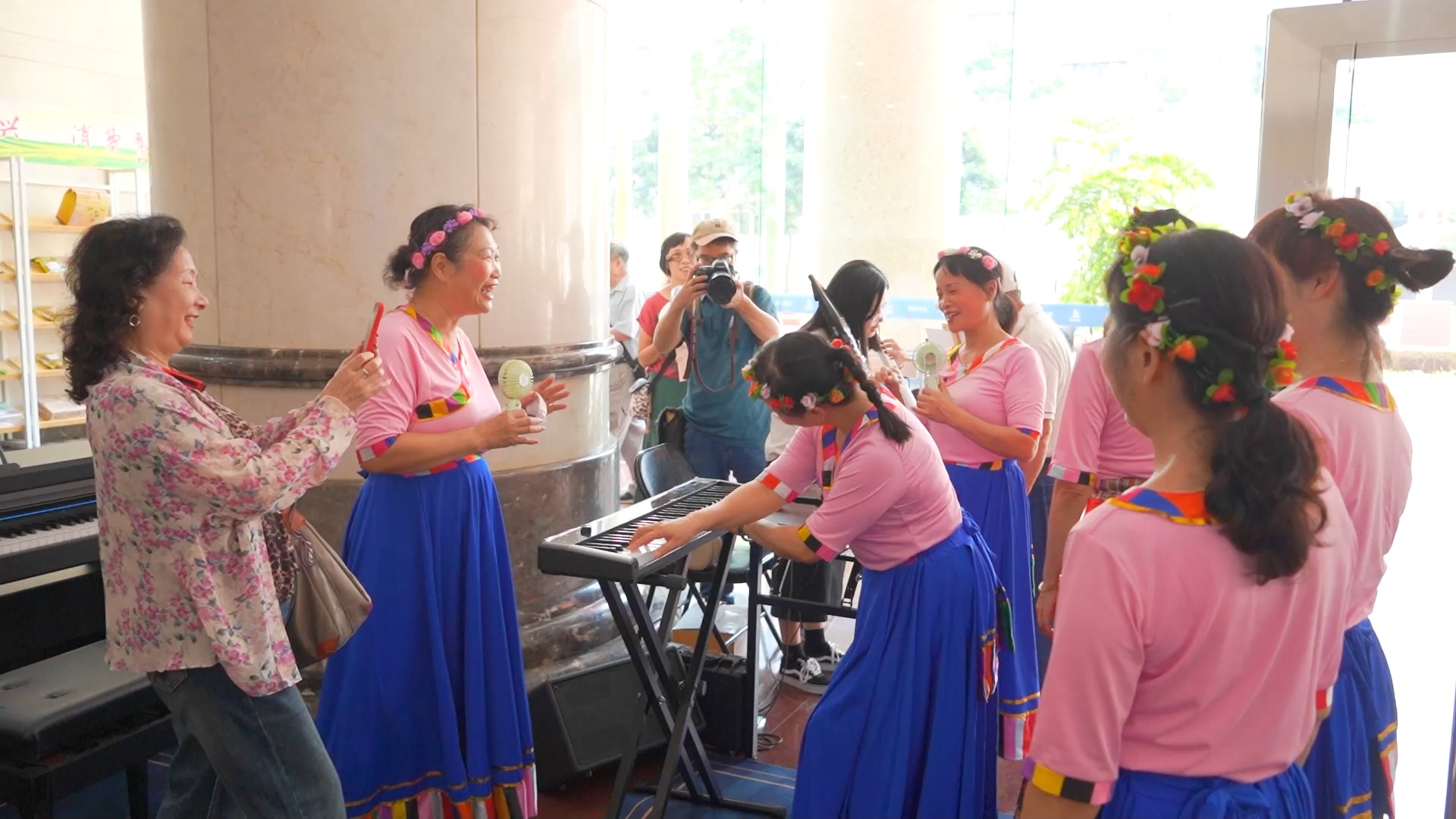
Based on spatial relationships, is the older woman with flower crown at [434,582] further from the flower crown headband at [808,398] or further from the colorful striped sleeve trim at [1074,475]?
the colorful striped sleeve trim at [1074,475]

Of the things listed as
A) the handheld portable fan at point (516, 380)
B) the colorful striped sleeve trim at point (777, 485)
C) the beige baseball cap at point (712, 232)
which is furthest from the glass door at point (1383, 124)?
the beige baseball cap at point (712, 232)

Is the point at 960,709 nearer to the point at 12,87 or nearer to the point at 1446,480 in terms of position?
the point at 1446,480

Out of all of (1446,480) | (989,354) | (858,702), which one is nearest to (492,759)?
(858,702)

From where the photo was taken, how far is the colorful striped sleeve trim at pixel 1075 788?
1.21 m

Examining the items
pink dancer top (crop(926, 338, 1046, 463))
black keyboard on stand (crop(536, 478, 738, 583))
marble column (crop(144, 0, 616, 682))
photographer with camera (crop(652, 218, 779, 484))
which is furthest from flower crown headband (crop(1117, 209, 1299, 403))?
photographer with camera (crop(652, 218, 779, 484))

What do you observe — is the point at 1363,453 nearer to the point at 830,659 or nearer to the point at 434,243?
the point at 434,243

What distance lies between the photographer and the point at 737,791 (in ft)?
10.4

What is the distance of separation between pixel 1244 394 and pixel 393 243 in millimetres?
2627

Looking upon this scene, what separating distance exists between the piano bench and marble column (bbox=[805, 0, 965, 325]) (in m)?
5.27

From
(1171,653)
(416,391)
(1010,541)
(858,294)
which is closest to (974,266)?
(858,294)

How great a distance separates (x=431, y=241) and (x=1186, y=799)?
2070 millimetres

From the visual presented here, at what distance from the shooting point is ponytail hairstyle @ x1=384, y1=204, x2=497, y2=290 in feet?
8.57

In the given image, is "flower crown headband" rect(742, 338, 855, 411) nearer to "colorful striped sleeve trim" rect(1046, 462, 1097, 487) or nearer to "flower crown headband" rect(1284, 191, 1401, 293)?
"colorful striped sleeve trim" rect(1046, 462, 1097, 487)

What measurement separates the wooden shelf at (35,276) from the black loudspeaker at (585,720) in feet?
15.8
